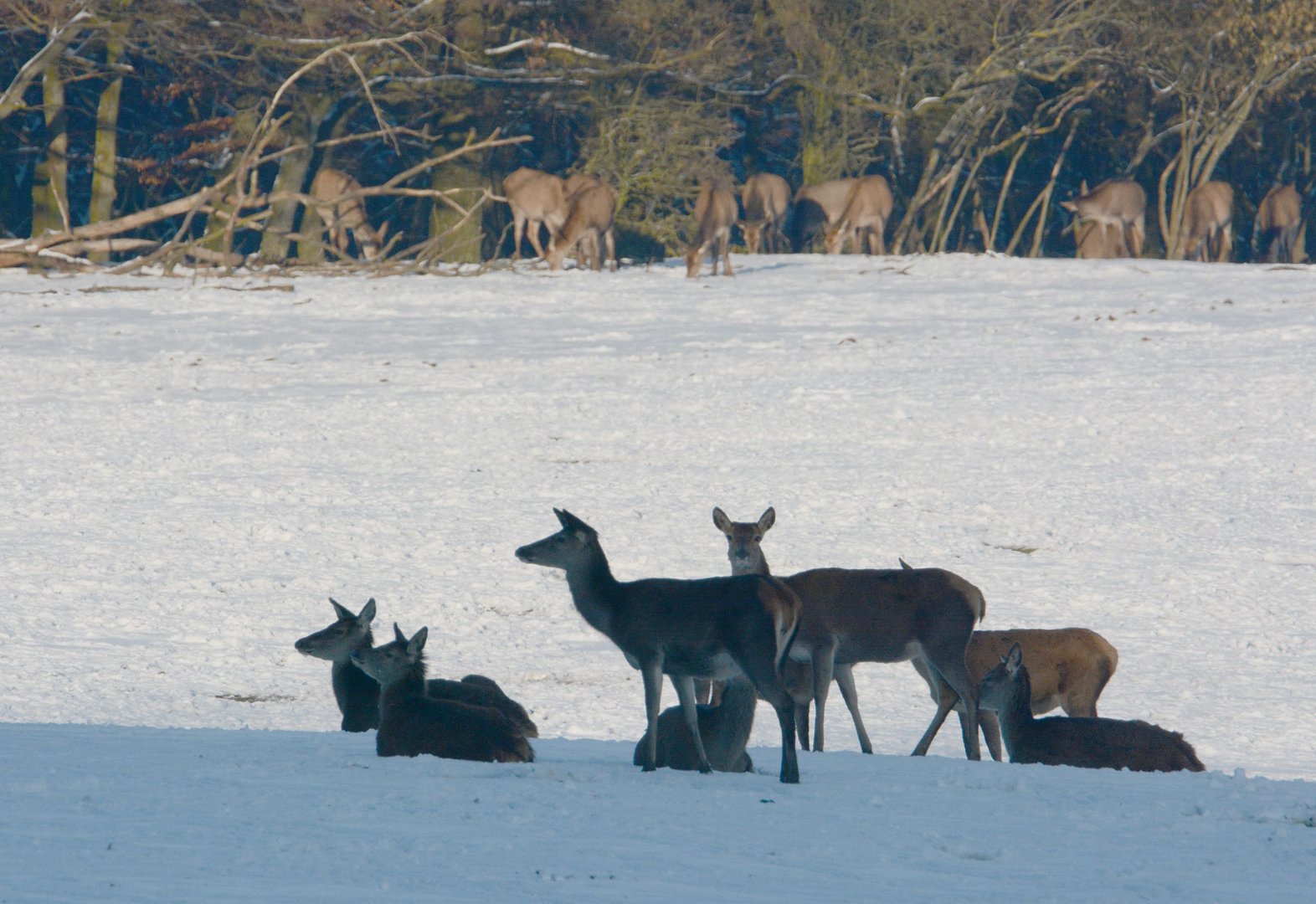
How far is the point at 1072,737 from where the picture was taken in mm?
8148

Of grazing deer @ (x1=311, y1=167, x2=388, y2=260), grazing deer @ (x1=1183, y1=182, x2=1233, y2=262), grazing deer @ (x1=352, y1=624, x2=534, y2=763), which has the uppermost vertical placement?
grazing deer @ (x1=1183, y1=182, x2=1233, y2=262)

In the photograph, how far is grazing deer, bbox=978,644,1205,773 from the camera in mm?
7816

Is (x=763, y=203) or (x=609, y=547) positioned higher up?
(x=763, y=203)

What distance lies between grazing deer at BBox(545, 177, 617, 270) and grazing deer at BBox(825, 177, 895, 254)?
5550mm

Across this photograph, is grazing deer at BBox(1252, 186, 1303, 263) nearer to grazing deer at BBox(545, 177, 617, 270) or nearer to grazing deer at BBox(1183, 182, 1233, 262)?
grazing deer at BBox(1183, 182, 1233, 262)

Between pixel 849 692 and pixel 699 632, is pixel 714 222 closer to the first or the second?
pixel 849 692

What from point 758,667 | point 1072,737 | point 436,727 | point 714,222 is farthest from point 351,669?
point 714,222

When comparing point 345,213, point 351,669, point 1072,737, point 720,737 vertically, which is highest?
point 345,213

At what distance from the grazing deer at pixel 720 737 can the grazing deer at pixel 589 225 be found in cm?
2188

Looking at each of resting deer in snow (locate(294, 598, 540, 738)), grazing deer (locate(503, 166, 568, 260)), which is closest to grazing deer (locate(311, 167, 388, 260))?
grazing deer (locate(503, 166, 568, 260))

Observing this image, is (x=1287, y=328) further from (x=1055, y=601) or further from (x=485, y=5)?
(x=485, y=5)

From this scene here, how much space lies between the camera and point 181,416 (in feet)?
53.5

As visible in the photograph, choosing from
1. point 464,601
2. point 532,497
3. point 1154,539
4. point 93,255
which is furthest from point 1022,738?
point 93,255

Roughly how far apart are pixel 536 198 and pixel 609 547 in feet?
67.5
